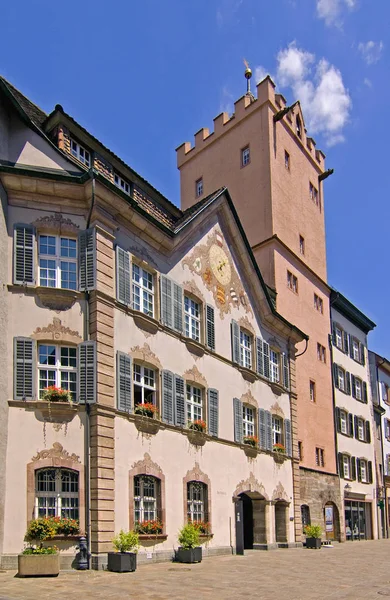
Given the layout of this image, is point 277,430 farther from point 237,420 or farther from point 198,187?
point 198,187

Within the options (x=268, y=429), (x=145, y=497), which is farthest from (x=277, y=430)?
(x=145, y=497)

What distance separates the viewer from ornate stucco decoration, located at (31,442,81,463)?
19.6m

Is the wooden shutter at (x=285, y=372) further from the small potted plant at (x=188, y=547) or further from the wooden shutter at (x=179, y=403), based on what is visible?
the small potted plant at (x=188, y=547)

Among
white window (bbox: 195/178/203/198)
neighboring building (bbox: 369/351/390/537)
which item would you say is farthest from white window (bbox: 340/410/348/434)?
white window (bbox: 195/178/203/198)

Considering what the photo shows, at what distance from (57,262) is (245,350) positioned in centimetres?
1217

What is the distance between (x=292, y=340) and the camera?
119ft

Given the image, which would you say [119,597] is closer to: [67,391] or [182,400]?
[67,391]

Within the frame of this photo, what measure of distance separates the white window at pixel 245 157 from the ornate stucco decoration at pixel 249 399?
16.6 m

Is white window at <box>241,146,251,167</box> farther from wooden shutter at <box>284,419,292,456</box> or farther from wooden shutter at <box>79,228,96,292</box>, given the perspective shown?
wooden shutter at <box>79,228,96,292</box>

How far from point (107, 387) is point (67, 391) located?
1.25 meters

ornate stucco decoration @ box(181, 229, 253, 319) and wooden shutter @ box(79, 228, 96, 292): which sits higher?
ornate stucco decoration @ box(181, 229, 253, 319)

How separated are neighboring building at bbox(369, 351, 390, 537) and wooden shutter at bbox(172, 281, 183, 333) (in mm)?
30229

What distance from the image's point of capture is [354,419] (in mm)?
47469

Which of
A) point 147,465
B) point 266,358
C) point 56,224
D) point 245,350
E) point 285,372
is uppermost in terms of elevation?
point 56,224
